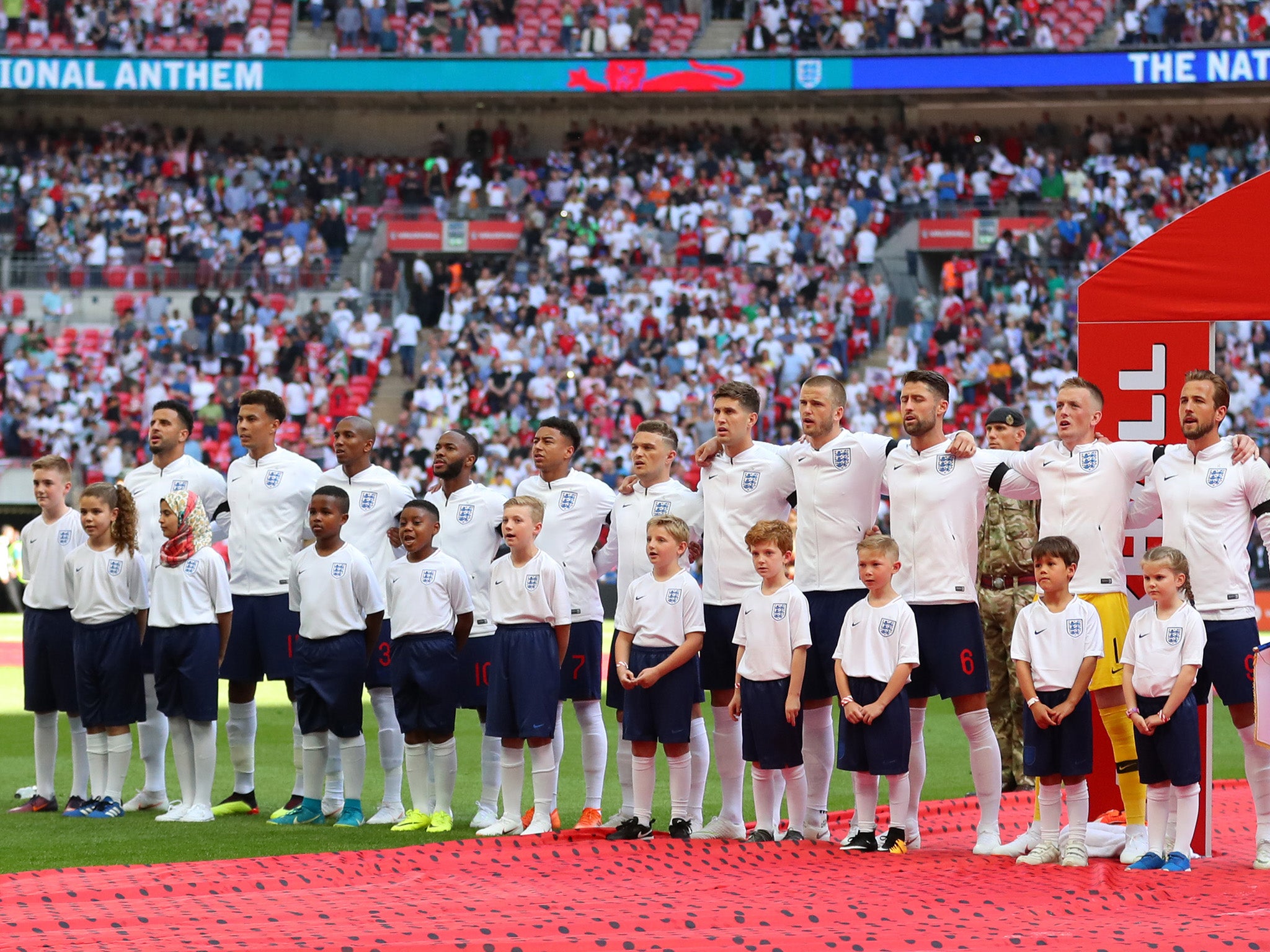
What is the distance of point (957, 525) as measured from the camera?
8.20 metres

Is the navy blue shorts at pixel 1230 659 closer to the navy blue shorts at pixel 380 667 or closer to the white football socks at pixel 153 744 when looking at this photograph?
the navy blue shorts at pixel 380 667

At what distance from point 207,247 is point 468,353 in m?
6.41

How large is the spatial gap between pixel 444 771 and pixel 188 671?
1.62 metres

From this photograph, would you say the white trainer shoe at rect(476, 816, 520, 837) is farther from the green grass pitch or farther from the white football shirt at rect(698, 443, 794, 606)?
the white football shirt at rect(698, 443, 794, 606)

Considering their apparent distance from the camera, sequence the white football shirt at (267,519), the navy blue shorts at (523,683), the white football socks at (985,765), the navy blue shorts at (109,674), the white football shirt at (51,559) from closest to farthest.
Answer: the white football socks at (985,765)
the navy blue shorts at (523,683)
the navy blue shorts at (109,674)
the white football shirt at (267,519)
the white football shirt at (51,559)

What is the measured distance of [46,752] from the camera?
32.2ft

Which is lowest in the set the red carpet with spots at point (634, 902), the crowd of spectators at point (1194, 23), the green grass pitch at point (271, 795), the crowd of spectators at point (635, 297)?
the green grass pitch at point (271, 795)

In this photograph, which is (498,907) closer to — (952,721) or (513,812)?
(513,812)

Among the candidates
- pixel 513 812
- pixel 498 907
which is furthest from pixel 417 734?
pixel 498 907

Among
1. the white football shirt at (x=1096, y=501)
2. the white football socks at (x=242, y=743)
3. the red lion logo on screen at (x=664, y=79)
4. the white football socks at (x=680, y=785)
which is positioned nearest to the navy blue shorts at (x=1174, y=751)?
the white football shirt at (x=1096, y=501)

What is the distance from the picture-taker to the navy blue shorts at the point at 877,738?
26.1 ft

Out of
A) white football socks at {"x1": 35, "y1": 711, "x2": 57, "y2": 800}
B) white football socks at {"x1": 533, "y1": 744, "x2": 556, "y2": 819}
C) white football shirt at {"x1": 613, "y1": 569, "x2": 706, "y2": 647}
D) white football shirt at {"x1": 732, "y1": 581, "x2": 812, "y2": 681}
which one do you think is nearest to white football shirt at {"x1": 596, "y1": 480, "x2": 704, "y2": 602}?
white football shirt at {"x1": 613, "y1": 569, "x2": 706, "y2": 647}

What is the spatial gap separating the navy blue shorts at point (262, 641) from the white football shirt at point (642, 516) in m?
2.02

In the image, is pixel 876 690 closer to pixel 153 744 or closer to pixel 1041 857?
pixel 1041 857
